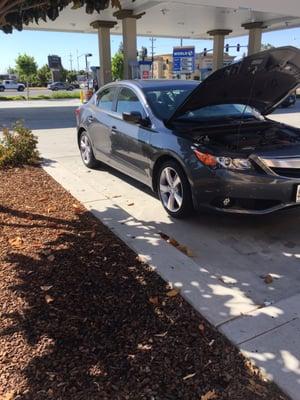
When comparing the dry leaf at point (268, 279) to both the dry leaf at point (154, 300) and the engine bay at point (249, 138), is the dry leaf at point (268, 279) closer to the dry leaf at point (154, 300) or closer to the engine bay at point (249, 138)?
the dry leaf at point (154, 300)

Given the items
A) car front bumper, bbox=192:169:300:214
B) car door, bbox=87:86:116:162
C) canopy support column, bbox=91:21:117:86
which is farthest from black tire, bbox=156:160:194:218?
canopy support column, bbox=91:21:117:86

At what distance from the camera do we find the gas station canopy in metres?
20.9

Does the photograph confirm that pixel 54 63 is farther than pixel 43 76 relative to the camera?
Yes

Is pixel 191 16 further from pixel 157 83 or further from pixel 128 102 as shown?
pixel 128 102

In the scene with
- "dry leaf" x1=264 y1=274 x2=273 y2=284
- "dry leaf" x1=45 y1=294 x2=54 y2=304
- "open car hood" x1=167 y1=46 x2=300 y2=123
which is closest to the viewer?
"dry leaf" x1=45 y1=294 x2=54 y2=304

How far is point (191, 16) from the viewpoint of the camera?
2503 centimetres

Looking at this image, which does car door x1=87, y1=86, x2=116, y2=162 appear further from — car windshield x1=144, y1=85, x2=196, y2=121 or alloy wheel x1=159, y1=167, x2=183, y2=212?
alloy wheel x1=159, y1=167, x2=183, y2=212

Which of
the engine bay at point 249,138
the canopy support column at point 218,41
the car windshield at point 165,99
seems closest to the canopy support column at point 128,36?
the canopy support column at point 218,41

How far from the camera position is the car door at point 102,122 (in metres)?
6.16

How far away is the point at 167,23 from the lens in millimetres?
28375

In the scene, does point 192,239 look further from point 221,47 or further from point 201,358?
point 221,47

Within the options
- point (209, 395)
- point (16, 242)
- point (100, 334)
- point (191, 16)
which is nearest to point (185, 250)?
point (100, 334)

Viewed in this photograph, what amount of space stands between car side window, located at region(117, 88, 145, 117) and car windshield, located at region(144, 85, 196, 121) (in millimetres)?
164

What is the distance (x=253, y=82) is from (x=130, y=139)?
172 cm
